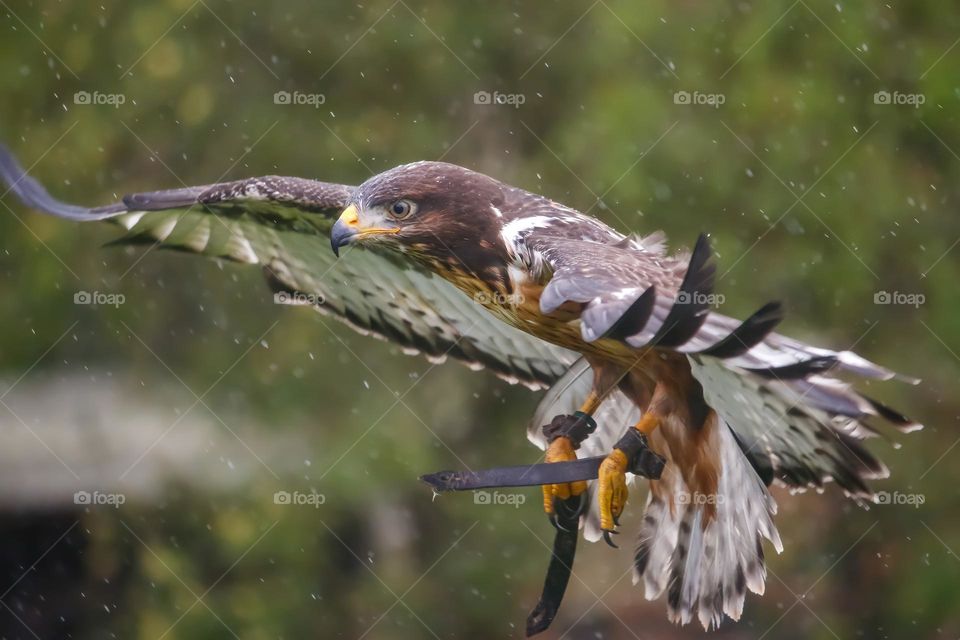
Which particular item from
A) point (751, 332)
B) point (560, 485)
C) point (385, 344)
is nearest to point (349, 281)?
point (560, 485)

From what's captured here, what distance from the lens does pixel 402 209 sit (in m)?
4.36

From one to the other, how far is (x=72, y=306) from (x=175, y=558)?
174 centimetres

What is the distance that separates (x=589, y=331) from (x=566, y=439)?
37.9 inches

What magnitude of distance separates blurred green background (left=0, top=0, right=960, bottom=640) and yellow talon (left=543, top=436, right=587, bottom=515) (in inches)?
116

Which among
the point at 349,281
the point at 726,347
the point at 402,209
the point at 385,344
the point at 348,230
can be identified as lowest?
the point at 385,344

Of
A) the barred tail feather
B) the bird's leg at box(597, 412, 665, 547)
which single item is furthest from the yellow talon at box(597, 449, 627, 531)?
the barred tail feather

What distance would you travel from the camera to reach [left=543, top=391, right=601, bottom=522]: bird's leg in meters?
4.16

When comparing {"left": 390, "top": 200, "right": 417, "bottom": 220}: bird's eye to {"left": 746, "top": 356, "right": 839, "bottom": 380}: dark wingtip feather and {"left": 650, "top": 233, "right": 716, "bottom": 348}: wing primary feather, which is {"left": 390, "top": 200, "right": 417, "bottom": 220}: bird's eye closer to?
{"left": 650, "top": 233, "right": 716, "bottom": 348}: wing primary feather

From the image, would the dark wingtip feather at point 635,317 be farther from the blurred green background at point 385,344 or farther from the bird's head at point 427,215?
the blurred green background at point 385,344

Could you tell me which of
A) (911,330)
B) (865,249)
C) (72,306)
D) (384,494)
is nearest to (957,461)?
(911,330)

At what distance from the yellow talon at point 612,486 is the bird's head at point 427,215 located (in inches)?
32.4

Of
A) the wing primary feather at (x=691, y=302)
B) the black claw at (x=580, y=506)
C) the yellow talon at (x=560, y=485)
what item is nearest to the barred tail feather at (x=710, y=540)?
the black claw at (x=580, y=506)

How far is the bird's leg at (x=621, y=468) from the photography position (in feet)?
12.8

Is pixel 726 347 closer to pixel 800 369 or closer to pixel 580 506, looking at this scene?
pixel 800 369
